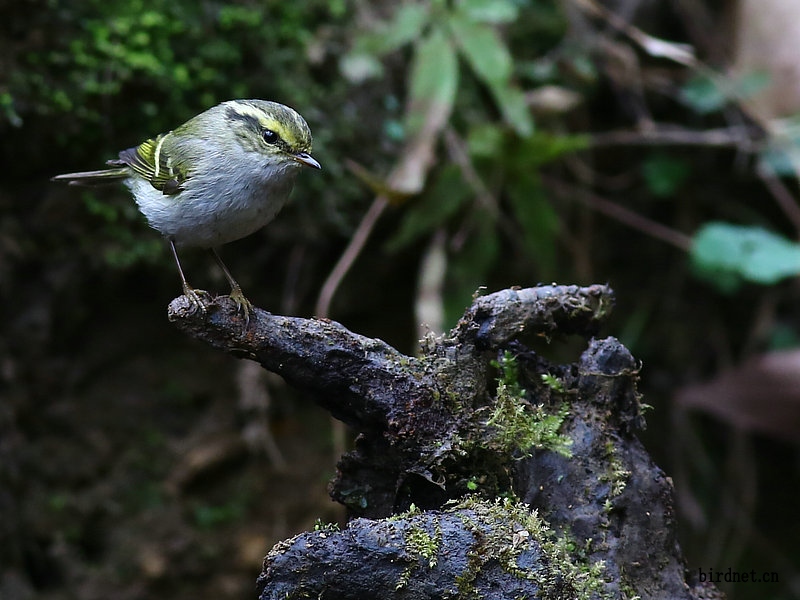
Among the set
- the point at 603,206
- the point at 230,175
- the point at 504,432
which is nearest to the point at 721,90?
the point at 603,206

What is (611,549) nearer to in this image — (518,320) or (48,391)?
(518,320)

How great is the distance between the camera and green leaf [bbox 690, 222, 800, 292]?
4098mm

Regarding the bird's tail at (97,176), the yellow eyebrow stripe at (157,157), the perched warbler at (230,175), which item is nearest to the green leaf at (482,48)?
the perched warbler at (230,175)

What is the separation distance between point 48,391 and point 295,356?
245 cm

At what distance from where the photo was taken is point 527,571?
6.13 ft

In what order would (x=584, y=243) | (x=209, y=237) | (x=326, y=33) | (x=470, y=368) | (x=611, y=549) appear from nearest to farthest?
(x=611, y=549), (x=470, y=368), (x=209, y=237), (x=326, y=33), (x=584, y=243)

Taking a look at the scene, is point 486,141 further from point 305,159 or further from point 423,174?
point 305,159

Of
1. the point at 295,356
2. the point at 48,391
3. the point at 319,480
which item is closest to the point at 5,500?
the point at 48,391

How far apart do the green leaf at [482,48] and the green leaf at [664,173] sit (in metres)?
1.31

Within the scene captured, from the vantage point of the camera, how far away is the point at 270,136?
284 cm

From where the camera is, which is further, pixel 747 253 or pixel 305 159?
pixel 747 253

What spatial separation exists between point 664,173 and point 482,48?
151 cm

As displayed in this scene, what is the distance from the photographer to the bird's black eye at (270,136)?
283 cm

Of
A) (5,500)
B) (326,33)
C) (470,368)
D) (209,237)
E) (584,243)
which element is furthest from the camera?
(584,243)
